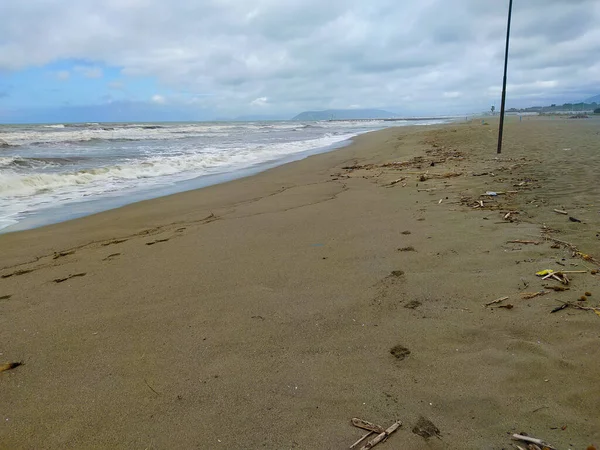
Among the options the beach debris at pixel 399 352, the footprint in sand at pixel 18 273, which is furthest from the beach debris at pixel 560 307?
the footprint in sand at pixel 18 273

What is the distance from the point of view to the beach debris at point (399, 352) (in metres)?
2.44

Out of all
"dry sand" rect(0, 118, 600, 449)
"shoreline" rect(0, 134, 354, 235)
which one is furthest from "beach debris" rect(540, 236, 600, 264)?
"shoreline" rect(0, 134, 354, 235)

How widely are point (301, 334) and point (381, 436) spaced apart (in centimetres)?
100

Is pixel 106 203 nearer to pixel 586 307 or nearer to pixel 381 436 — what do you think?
pixel 381 436

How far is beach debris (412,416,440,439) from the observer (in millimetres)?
1845

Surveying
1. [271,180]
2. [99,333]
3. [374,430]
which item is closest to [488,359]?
[374,430]

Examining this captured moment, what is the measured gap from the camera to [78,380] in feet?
7.67

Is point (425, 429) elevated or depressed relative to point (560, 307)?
depressed

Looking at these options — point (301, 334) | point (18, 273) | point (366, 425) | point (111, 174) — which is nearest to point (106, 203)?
point (18, 273)

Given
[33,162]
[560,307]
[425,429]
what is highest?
[33,162]

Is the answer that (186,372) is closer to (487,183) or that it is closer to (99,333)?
(99,333)

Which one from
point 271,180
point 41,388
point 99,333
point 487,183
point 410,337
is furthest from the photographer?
point 271,180

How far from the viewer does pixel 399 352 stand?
248 centimetres

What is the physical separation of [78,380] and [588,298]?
3.64 metres
